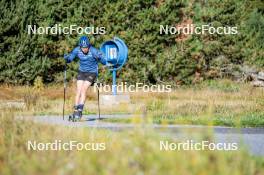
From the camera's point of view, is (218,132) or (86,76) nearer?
(218,132)

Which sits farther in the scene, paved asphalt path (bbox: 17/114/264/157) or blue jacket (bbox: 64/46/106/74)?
blue jacket (bbox: 64/46/106/74)

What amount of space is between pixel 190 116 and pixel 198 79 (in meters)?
23.6

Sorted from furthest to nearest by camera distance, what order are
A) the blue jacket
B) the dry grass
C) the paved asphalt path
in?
the dry grass < the blue jacket < the paved asphalt path

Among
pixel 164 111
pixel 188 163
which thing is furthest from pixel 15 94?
pixel 188 163

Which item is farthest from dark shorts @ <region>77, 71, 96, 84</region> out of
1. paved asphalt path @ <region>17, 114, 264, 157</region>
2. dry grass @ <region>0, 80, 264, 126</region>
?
dry grass @ <region>0, 80, 264, 126</region>

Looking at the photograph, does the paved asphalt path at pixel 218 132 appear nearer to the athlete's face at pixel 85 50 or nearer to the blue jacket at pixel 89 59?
the blue jacket at pixel 89 59

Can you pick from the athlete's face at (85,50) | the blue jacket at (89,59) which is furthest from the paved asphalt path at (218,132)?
the athlete's face at (85,50)

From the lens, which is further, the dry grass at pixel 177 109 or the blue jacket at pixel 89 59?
the dry grass at pixel 177 109

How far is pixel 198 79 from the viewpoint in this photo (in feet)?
136

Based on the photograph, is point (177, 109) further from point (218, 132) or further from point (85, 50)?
point (218, 132)

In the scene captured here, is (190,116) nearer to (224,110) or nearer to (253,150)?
(224,110)

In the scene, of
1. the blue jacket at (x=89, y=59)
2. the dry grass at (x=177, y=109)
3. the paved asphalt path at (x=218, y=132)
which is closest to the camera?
the paved asphalt path at (x=218, y=132)

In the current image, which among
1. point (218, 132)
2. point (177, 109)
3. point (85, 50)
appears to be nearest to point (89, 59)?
point (85, 50)

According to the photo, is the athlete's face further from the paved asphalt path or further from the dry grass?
the dry grass
